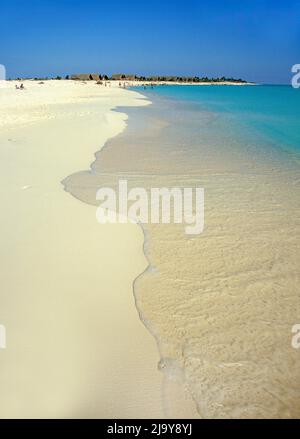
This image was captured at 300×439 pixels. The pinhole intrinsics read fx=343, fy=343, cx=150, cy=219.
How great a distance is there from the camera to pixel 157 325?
3.41 meters

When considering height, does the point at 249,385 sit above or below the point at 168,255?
below

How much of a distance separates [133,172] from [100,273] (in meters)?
4.72

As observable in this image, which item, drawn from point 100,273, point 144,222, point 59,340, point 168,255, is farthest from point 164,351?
point 144,222

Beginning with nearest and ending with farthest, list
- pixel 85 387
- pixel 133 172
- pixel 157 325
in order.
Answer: pixel 85 387
pixel 157 325
pixel 133 172

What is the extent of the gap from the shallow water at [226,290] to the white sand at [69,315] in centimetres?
22

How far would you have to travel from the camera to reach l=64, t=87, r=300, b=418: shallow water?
2779mm

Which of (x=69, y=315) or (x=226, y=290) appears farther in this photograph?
(x=226, y=290)

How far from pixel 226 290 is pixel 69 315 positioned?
5.80 ft

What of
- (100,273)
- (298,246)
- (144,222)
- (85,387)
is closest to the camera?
(85,387)

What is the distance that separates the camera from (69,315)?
3.39 m

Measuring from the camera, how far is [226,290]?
3.95 m

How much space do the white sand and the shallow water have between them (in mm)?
221

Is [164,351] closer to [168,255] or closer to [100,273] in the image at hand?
[100,273]
